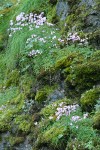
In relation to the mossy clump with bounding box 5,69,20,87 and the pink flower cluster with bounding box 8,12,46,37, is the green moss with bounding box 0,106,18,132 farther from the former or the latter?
the pink flower cluster with bounding box 8,12,46,37

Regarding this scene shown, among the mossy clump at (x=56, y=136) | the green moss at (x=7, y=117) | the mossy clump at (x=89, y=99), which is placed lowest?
the green moss at (x=7, y=117)

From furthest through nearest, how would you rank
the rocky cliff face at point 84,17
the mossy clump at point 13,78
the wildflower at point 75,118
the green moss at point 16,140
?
the mossy clump at point 13,78 < the rocky cliff face at point 84,17 < the green moss at point 16,140 < the wildflower at point 75,118

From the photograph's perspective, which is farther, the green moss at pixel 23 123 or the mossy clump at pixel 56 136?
the green moss at pixel 23 123

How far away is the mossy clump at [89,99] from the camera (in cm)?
588

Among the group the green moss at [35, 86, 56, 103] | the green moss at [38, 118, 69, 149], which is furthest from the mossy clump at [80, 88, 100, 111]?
the green moss at [35, 86, 56, 103]

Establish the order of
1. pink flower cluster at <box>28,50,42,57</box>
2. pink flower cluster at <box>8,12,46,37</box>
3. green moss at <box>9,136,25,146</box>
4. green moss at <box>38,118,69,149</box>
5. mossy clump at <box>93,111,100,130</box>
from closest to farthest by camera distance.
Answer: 1. mossy clump at <box>93,111,100,130</box>
2. green moss at <box>38,118,69,149</box>
3. green moss at <box>9,136,25,146</box>
4. pink flower cluster at <box>28,50,42,57</box>
5. pink flower cluster at <box>8,12,46,37</box>

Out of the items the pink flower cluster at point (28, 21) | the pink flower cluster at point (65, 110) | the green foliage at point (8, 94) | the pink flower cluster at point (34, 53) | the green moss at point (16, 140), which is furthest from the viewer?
the pink flower cluster at point (28, 21)

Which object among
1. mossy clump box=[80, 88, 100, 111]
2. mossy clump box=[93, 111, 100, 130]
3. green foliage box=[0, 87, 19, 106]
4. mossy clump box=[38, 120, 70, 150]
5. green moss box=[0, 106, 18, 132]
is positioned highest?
mossy clump box=[93, 111, 100, 130]

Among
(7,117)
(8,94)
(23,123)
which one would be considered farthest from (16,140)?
(8,94)

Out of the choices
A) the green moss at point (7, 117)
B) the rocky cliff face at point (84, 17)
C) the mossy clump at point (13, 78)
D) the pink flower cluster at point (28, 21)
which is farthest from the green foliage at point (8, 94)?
the rocky cliff face at point (84, 17)

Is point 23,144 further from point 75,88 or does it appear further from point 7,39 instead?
point 7,39

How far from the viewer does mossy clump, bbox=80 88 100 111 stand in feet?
19.3

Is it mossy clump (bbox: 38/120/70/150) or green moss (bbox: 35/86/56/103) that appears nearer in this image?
mossy clump (bbox: 38/120/70/150)

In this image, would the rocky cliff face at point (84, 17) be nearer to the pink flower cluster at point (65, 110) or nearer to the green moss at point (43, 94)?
the green moss at point (43, 94)
